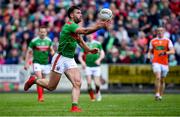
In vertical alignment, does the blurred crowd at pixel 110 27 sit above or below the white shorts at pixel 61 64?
above

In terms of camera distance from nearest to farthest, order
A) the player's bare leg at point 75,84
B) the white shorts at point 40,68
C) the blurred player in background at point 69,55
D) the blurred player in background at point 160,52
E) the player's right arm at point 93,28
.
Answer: the player's right arm at point 93,28 < the player's bare leg at point 75,84 < the blurred player in background at point 69,55 < the white shorts at point 40,68 < the blurred player in background at point 160,52

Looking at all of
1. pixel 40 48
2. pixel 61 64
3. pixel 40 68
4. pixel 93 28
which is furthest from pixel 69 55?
pixel 40 48

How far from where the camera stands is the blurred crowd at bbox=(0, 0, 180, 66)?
32.8 m

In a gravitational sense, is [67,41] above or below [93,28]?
below

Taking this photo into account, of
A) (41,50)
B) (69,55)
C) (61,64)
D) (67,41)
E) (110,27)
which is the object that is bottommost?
(61,64)

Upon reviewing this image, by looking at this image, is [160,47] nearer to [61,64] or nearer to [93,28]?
[61,64]

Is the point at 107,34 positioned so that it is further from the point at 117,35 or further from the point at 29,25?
the point at 29,25

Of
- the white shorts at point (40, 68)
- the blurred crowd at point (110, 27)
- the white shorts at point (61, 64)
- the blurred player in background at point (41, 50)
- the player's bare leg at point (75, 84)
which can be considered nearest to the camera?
the player's bare leg at point (75, 84)

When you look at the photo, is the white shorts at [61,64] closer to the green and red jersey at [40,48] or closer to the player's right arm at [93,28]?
the player's right arm at [93,28]

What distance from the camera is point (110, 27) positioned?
109 ft

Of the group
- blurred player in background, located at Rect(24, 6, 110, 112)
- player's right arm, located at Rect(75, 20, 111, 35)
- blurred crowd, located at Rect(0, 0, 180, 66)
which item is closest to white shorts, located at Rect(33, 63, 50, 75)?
blurred player in background, located at Rect(24, 6, 110, 112)

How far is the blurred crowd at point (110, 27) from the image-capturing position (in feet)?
108

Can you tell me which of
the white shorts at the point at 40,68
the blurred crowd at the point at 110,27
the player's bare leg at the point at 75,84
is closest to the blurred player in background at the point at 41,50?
the white shorts at the point at 40,68

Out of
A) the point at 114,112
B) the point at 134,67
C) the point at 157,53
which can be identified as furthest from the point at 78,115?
the point at 134,67
